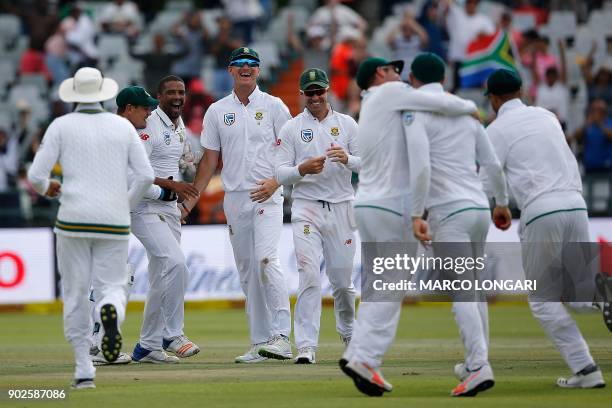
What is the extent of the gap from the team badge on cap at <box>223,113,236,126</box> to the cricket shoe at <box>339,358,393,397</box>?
4349mm

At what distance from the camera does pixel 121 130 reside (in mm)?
10648

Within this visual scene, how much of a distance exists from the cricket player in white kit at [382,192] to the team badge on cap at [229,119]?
3429mm

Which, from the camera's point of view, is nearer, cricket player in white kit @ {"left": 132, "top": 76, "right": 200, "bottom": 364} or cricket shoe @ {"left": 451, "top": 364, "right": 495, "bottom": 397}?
cricket shoe @ {"left": 451, "top": 364, "right": 495, "bottom": 397}

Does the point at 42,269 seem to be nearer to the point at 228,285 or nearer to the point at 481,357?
the point at 228,285

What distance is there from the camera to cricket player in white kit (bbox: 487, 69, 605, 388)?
424 inches

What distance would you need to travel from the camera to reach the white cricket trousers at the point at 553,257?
409 inches

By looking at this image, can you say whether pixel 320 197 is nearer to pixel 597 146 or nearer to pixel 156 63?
pixel 597 146

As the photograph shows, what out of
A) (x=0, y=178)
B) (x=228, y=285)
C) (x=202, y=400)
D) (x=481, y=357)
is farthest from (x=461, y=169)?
(x=0, y=178)

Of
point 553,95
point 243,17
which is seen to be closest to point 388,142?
point 553,95

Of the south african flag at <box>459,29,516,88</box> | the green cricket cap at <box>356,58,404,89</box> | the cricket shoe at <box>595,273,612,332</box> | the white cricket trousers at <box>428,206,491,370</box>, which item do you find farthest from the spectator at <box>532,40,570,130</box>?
the white cricket trousers at <box>428,206,491,370</box>

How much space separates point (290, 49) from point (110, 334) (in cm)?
1893

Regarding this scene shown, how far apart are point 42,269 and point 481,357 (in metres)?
13.1

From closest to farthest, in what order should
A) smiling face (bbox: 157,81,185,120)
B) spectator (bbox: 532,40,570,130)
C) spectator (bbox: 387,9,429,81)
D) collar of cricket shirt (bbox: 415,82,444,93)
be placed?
collar of cricket shirt (bbox: 415,82,444,93) → smiling face (bbox: 157,81,185,120) → spectator (bbox: 532,40,570,130) → spectator (bbox: 387,9,429,81)

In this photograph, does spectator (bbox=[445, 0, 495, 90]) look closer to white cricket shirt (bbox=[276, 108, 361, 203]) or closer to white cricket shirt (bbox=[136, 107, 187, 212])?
white cricket shirt (bbox=[276, 108, 361, 203])
